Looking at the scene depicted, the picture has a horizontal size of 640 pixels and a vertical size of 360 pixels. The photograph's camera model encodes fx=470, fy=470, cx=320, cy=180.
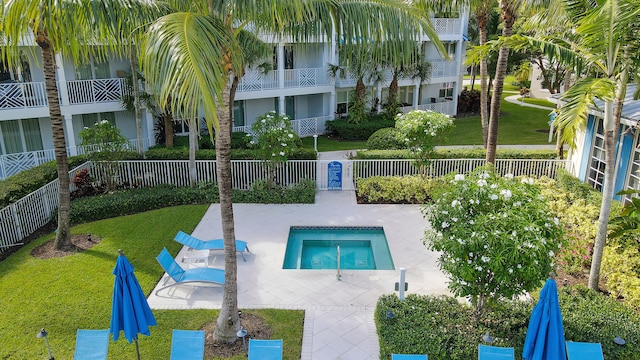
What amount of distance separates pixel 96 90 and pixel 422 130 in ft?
44.6

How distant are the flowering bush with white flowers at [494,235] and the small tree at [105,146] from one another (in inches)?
463

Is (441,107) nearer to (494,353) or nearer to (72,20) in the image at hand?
(494,353)

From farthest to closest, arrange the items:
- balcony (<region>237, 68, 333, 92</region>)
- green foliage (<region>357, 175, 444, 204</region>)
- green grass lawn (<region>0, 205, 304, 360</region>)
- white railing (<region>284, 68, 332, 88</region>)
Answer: white railing (<region>284, 68, 332, 88</region>)
balcony (<region>237, 68, 333, 92</region>)
green foliage (<region>357, 175, 444, 204</region>)
green grass lawn (<region>0, 205, 304, 360</region>)

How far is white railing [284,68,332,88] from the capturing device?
25.2m

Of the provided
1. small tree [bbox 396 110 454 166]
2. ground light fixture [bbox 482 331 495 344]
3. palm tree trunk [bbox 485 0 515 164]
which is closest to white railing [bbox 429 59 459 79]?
small tree [bbox 396 110 454 166]

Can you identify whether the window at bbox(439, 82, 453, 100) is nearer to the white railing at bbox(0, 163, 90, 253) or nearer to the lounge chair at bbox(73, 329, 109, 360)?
the white railing at bbox(0, 163, 90, 253)

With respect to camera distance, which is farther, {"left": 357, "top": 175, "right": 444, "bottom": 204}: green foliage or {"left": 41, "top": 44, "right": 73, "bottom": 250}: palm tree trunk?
{"left": 357, "top": 175, "right": 444, "bottom": 204}: green foliage

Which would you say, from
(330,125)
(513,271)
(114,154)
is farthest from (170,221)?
(330,125)

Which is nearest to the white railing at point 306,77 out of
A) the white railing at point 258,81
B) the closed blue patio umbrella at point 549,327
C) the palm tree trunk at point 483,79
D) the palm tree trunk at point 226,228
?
the white railing at point 258,81

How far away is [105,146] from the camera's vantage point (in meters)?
15.7

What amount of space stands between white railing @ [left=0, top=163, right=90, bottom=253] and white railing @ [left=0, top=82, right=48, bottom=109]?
18.5 ft

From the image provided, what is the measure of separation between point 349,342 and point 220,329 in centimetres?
241

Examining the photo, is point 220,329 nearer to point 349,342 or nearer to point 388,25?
point 349,342

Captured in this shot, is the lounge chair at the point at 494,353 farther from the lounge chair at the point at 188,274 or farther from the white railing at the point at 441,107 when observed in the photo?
the white railing at the point at 441,107
